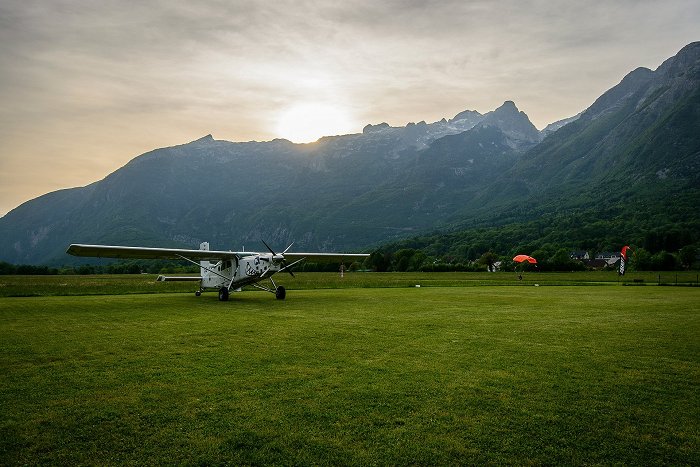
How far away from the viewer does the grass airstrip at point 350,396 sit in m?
4.55

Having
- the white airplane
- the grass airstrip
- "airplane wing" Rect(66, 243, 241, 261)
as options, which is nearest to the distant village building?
the white airplane

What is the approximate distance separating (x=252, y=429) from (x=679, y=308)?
65.0ft

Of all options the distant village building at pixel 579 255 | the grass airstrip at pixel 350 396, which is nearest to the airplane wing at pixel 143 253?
the grass airstrip at pixel 350 396

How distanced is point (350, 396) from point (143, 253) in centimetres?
1945

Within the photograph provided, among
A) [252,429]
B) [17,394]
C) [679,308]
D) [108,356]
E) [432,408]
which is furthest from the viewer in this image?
[679,308]

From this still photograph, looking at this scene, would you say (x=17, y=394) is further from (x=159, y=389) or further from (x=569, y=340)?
(x=569, y=340)

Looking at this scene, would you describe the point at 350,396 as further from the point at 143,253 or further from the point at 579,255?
the point at 579,255

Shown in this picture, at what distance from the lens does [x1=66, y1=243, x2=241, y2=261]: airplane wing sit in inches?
809

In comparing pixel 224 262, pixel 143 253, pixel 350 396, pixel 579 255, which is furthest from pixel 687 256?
pixel 350 396

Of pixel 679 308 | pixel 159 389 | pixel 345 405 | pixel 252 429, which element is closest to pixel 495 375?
pixel 345 405

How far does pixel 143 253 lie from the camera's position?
2245 cm

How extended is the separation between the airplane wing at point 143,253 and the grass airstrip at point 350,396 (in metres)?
9.07

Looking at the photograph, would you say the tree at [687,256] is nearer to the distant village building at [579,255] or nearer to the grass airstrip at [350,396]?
the distant village building at [579,255]

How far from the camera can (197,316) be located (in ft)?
51.0
